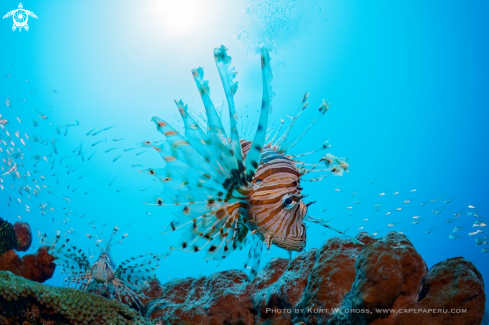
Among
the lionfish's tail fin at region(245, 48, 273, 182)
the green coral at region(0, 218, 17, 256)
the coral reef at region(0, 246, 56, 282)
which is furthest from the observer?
the green coral at region(0, 218, 17, 256)

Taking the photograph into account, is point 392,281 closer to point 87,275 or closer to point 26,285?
point 26,285

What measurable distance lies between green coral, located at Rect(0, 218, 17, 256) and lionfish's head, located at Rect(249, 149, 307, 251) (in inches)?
309

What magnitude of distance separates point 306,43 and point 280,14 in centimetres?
611

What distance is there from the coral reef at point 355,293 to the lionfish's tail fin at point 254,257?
605mm

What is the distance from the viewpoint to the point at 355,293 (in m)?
1.99

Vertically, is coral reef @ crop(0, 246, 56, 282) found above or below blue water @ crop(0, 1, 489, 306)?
below

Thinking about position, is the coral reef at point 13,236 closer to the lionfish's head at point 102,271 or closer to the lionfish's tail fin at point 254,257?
the lionfish's head at point 102,271

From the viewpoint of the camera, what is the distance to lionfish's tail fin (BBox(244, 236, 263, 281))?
7.72 feet

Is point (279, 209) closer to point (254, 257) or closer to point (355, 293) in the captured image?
point (254, 257)

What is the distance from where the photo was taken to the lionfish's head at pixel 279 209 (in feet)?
6.76

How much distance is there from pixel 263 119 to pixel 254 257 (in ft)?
4.82

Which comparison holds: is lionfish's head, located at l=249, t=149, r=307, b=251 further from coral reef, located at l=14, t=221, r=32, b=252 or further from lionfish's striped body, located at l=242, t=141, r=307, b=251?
coral reef, located at l=14, t=221, r=32, b=252

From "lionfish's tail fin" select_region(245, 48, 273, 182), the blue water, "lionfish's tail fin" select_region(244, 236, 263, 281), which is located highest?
the blue water

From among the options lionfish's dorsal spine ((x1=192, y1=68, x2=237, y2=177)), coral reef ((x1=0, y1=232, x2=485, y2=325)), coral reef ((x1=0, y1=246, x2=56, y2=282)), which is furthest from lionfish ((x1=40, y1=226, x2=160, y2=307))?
lionfish's dorsal spine ((x1=192, y1=68, x2=237, y2=177))
